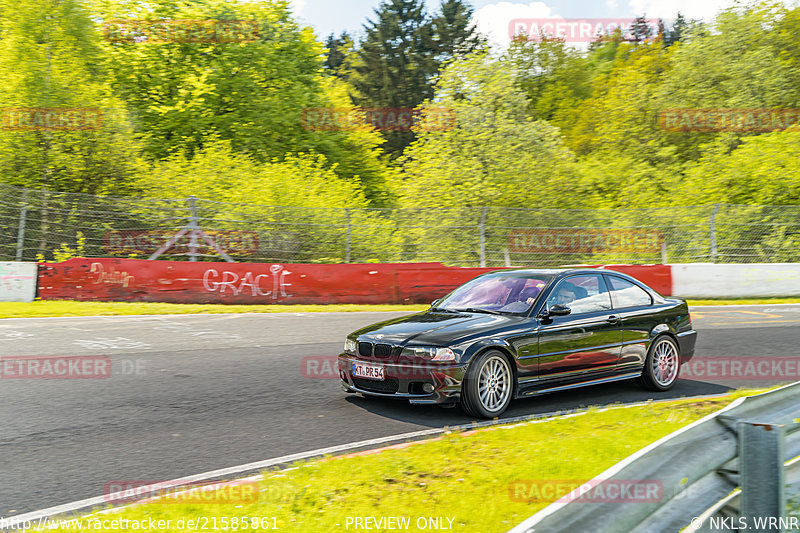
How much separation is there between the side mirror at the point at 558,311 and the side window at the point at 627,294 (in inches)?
41.5

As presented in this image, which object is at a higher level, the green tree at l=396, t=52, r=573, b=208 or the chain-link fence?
the green tree at l=396, t=52, r=573, b=208

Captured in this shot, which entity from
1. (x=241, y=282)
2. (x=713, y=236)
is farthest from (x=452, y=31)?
(x=241, y=282)

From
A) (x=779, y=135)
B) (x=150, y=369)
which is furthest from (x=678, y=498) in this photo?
(x=779, y=135)

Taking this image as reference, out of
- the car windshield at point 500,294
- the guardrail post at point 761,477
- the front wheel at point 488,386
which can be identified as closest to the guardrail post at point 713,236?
the car windshield at point 500,294

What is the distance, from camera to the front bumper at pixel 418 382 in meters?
6.73

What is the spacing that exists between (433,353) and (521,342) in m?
1.00

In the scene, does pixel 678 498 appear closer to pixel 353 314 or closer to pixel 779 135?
pixel 353 314

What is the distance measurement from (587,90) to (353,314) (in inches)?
1959

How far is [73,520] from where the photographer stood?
13.5ft

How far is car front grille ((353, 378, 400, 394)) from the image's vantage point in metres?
7.00

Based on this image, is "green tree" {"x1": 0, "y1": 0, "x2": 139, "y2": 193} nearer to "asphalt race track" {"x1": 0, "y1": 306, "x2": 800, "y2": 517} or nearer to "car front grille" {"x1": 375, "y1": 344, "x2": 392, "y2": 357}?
"asphalt race track" {"x1": 0, "y1": 306, "x2": 800, "y2": 517}

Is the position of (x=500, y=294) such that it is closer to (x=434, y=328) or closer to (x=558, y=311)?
(x=558, y=311)

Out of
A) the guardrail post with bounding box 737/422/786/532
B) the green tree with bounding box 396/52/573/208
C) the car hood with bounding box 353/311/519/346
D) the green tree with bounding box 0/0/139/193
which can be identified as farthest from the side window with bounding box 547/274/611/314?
the green tree with bounding box 396/52/573/208

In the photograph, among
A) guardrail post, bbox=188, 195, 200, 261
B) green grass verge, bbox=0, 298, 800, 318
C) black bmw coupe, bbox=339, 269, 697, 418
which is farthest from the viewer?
guardrail post, bbox=188, 195, 200, 261
